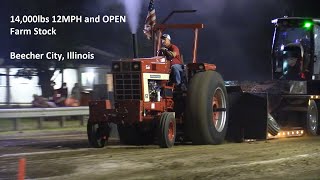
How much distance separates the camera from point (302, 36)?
16531mm

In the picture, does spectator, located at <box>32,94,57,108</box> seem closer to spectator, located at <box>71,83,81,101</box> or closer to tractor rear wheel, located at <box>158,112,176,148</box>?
spectator, located at <box>71,83,81,101</box>

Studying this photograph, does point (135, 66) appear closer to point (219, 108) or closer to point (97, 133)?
point (97, 133)

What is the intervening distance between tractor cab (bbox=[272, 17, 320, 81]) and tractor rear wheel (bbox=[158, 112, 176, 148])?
676cm

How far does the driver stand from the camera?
11.4m

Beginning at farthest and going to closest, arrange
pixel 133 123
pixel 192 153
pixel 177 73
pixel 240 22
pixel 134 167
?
pixel 240 22
pixel 177 73
pixel 133 123
pixel 192 153
pixel 134 167

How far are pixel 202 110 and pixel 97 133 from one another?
207 cm

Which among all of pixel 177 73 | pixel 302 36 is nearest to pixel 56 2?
pixel 302 36

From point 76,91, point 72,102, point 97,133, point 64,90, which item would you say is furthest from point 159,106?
point 76,91

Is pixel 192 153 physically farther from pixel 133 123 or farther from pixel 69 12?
pixel 69 12

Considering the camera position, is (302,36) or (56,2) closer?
(302,36)

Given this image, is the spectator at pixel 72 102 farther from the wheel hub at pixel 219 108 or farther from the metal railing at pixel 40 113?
the wheel hub at pixel 219 108

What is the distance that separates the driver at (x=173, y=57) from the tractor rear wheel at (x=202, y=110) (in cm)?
33

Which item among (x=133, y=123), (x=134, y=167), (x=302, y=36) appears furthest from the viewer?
Result: (x=302, y=36)

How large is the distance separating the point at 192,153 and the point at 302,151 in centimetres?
209
